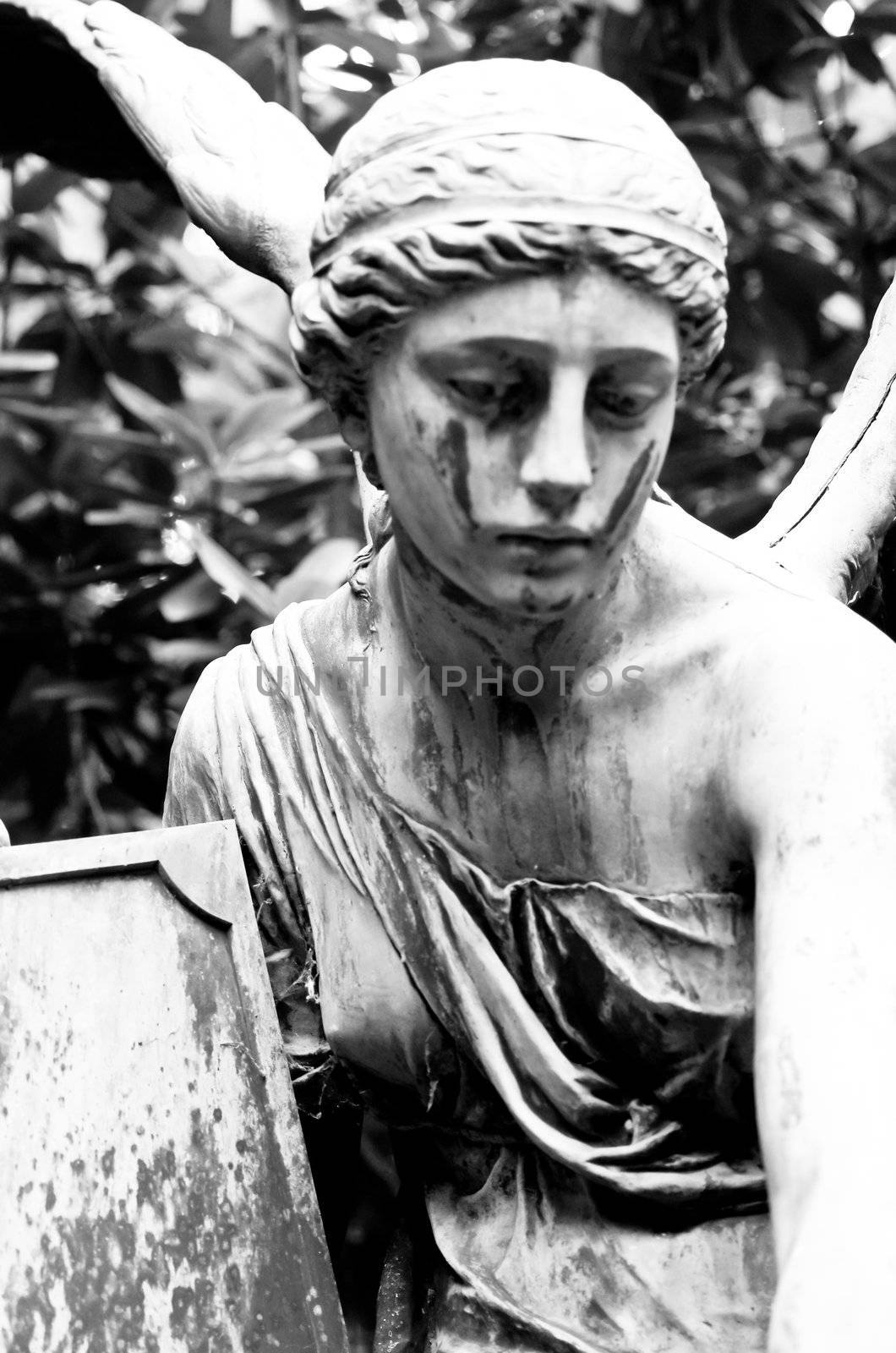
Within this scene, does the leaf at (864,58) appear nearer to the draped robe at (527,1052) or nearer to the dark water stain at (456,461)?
the draped robe at (527,1052)

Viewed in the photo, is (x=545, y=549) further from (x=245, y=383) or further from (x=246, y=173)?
(x=245, y=383)

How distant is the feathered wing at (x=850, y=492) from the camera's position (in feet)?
5.71

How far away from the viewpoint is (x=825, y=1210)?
3.97 feet

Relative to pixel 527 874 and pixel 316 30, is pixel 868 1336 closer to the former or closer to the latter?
pixel 527 874

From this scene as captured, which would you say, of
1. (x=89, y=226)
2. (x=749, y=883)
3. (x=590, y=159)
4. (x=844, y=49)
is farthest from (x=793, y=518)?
(x=89, y=226)

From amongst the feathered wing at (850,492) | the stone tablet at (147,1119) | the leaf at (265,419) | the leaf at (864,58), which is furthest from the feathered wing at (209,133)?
the leaf at (864,58)

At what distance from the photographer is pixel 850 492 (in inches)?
69.7

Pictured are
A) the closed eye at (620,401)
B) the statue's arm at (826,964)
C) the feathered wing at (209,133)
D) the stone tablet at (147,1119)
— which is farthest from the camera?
the feathered wing at (209,133)

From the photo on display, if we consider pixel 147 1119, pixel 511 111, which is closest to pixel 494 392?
pixel 511 111

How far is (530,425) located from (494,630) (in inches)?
7.2

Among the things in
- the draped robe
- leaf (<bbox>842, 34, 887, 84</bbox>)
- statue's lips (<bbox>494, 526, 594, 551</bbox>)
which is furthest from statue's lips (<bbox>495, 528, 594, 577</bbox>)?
leaf (<bbox>842, 34, 887, 84</bbox>)

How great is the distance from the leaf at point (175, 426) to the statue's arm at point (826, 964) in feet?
5.48

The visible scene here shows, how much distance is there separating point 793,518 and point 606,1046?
0.50 metres

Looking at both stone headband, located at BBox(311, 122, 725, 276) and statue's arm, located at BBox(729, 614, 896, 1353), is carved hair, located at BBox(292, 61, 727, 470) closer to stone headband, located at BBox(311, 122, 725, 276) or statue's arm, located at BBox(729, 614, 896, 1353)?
stone headband, located at BBox(311, 122, 725, 276)
